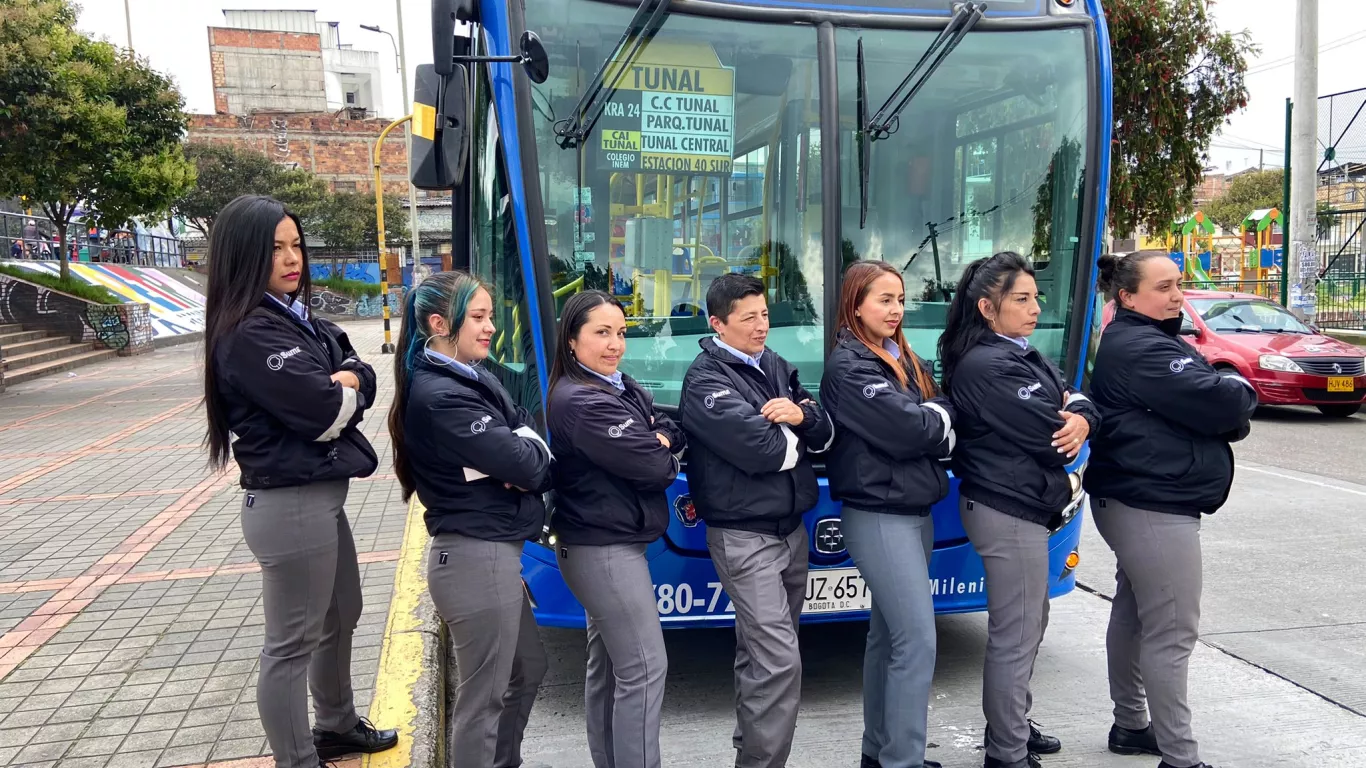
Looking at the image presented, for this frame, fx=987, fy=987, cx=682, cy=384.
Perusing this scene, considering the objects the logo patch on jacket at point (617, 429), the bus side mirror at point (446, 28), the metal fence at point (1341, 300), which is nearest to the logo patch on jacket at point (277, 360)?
the logo patch on jacket at point (617, 429)

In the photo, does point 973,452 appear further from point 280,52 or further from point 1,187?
point 280,52

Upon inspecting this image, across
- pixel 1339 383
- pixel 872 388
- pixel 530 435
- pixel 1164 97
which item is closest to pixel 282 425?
pixel 530 435

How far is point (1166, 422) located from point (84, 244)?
3398cm

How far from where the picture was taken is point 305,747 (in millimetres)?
2969

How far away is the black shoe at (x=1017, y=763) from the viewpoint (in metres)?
3.24

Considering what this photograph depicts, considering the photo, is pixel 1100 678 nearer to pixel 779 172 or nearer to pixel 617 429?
pixel 779 172

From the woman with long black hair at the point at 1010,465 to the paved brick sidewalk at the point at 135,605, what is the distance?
2315 millimetres

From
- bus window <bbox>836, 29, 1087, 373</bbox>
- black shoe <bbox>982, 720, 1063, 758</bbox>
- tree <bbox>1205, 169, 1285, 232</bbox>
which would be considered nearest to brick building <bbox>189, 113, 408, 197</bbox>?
tree <bbox>1205, 169, 1285, 232</bbox>

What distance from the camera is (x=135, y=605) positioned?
16.1 feet

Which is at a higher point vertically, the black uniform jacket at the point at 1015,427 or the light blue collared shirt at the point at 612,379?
the light blue collared shirt at the point at 612,379

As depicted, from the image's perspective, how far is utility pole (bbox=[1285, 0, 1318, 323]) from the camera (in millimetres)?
13477

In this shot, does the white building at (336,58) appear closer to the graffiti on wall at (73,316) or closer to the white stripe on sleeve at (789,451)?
the graffiti on wall at (73,316)

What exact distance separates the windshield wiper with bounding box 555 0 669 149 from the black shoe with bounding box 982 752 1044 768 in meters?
2.63

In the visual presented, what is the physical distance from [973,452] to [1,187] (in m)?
15.0
